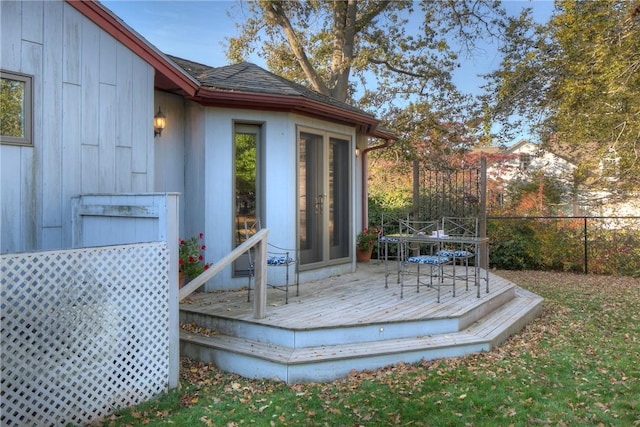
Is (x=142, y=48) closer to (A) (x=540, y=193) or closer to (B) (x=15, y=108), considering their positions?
(B) (x=15, y=108)

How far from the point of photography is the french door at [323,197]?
20.5ft

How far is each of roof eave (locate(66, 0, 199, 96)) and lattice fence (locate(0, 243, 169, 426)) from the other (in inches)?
94.0

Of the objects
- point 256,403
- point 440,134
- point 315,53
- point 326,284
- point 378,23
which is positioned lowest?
point 256,403

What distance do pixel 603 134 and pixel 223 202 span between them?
715 centimetres

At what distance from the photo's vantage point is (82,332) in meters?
3.06

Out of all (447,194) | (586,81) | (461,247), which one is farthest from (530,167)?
(461,247)

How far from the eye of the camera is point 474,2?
1198 centimetres

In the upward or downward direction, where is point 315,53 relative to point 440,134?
upward

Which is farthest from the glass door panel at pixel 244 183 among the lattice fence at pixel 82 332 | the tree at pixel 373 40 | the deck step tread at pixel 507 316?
the tree at pixel 373 40

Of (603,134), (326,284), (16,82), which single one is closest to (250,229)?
(326,284)

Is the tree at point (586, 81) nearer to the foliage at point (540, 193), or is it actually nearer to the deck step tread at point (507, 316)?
the foliage at point (540, 193)

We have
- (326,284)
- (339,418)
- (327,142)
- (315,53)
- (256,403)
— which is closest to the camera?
(339,418)

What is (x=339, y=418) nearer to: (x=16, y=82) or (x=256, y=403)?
(x=256, y=403)

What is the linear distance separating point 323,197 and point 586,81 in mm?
4938
